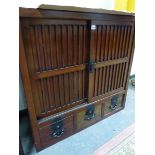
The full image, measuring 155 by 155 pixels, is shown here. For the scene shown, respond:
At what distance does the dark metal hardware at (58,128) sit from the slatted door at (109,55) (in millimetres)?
338

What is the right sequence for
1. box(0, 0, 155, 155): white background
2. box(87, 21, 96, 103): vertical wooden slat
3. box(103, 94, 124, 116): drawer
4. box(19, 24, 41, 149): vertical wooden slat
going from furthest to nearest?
box(103, 94, 124, 116): drawer < box(87, 21, 96, 103): vertical wooden slat < box(19, 24, 41, 149): vertical wooden slat < box(0, 0, 155, 155): white background

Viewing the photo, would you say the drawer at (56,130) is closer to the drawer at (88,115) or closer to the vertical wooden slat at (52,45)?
the drawer at (88,115)

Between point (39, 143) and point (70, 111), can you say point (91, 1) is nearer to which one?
point (70, 111)

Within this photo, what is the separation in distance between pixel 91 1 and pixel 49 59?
102cm

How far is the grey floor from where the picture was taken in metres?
1.25

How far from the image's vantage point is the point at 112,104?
1612 mm

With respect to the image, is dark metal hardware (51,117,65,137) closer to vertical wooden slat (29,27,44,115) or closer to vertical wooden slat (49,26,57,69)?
vertical wooden slat (29,27,44,115)

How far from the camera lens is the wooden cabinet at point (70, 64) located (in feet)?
3.14

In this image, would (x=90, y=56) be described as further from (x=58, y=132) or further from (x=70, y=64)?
(x=58, y=132)

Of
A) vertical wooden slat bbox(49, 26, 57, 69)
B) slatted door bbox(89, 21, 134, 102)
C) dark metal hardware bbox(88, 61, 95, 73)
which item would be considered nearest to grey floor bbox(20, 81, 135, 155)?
slatted door bbox(89, 21, 134, 102)
